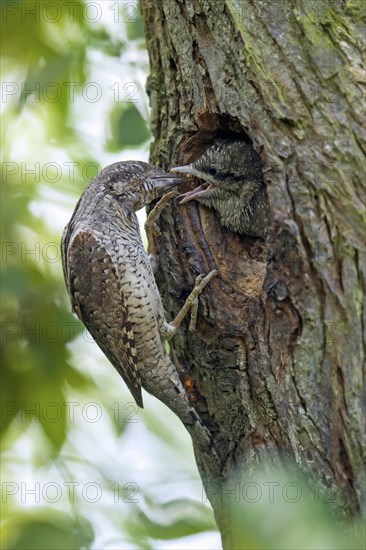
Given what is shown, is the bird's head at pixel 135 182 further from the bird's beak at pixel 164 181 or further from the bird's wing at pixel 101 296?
the bird's wing at pixel 101 296

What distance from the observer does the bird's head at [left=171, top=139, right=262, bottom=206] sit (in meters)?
3.83

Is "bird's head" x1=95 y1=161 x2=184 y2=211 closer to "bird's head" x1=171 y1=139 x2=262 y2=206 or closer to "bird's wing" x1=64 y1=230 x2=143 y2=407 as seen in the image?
"bird's head" x1=171 y1=139 x2=262 y2=206

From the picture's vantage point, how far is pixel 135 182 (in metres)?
3.96

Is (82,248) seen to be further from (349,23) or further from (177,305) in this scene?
(349,23)

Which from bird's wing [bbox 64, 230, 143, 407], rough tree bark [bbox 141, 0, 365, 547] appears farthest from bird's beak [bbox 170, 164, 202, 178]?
bird's wing [bbox 64, 230, 143, 407]

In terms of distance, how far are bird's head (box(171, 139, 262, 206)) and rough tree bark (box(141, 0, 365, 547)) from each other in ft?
0.76

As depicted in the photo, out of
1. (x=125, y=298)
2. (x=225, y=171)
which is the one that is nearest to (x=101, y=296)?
(x=125, y=298)

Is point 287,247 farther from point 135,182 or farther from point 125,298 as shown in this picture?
point 135,182

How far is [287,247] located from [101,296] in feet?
3.88

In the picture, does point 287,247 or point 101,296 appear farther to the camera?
point 101,296

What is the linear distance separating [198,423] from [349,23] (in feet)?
5.82

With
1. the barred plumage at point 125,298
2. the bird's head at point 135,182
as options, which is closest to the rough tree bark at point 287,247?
the barred plumage at point 125,298

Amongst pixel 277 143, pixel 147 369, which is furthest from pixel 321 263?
pixel 147 369

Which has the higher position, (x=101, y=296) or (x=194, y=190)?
(x=194, y=190)
